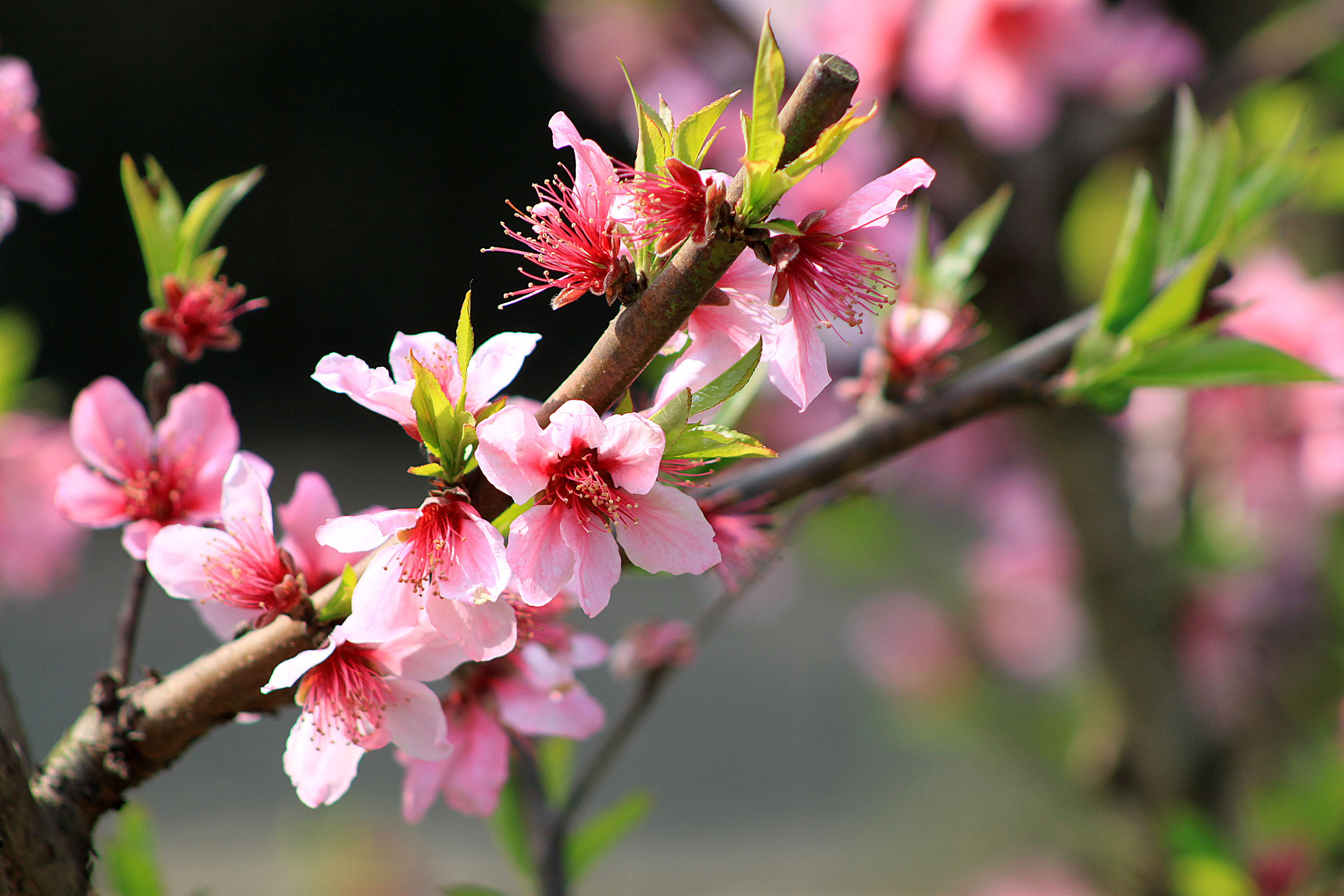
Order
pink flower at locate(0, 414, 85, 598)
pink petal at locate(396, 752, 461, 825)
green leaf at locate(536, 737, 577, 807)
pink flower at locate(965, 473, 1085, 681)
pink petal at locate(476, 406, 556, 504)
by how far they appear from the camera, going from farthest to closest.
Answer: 1. pink flower at locate(965, 473, 1085, 681)
2. pink flower at locate(0, 414, 85, 598)
3. green leaf at locate(536, 737, 577, 807)
4. pink petal at locate(396, 752, 461, 825)
5. pink petal at locate(476, 406, 556, 504)

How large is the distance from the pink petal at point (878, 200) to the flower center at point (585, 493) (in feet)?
0.37

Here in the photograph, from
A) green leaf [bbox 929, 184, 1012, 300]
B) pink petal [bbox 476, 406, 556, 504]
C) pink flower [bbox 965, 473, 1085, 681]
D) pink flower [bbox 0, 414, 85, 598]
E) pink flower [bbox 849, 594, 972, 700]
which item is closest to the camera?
pink petal [bbox 476, 406, 556, 504]

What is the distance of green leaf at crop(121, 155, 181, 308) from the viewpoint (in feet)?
1.56

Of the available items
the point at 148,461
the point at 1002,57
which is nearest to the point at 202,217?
the point at 148,461

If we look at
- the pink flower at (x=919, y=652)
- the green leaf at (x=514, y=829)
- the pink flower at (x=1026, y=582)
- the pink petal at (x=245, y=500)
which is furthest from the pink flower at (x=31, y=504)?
the pink flower at (x=919, y=652)

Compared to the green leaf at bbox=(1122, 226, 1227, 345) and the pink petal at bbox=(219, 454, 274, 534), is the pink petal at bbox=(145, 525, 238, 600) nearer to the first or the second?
the pink petal at bbox=(219, 454, 274, 534)

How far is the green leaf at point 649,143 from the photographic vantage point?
330mm

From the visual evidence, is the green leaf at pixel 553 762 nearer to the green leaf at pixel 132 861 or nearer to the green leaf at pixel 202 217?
the green leaf at pixel 132 861

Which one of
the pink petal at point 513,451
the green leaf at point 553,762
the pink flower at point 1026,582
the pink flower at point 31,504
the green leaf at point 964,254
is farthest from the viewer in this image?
the pink flower at point 1026,582

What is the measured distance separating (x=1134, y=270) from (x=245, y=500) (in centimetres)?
43

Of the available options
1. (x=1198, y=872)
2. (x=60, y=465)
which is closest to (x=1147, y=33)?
(x=1198, y=872)

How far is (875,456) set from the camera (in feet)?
1.63

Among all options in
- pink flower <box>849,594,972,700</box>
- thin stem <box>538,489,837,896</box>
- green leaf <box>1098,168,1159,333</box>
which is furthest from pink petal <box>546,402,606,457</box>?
pink flower <box>849,594,972,700</box>

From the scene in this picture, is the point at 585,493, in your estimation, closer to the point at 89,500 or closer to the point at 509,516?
the point at 509,516
